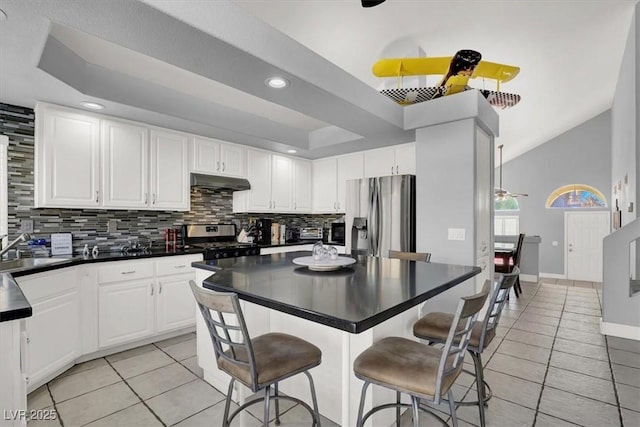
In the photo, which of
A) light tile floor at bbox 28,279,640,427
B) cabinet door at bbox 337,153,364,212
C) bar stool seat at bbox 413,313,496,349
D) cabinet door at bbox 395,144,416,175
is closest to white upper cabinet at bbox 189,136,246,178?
cabinet door at bbox 337,153,364,212

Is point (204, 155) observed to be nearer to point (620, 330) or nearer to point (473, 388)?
point (473, 388)

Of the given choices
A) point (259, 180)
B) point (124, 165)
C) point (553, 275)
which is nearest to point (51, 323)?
point (124, 165)

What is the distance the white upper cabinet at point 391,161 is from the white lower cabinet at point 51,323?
343 centimetres

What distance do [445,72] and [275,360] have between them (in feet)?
9.84

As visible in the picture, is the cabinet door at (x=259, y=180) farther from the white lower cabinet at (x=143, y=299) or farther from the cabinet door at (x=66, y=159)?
the cabinet door at (x=66, y=159)

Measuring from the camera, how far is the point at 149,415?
1987 millimetres

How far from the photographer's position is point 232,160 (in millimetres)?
4117

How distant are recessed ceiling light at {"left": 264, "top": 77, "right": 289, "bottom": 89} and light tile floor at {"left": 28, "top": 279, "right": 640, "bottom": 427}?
215 cm

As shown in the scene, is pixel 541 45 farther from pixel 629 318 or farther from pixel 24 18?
pixel 24 18

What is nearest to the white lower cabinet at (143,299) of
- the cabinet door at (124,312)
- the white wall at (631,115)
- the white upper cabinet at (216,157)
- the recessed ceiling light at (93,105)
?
the cabinet door at (124,312)

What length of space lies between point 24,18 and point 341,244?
386cm

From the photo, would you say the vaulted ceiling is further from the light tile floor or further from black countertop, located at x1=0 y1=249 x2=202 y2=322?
the light tile floor

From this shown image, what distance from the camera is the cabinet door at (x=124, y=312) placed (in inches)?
109

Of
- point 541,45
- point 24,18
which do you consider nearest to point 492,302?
point 24,18
